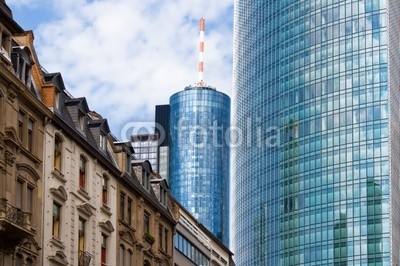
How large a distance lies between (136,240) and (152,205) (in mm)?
4766

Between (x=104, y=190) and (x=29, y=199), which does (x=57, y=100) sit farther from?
(x=104, y=190)

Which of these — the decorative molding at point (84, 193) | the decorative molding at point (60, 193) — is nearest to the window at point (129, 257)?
the decorative molding at point (84, 193)

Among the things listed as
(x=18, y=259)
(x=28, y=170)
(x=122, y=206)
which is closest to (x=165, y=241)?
(x=122, y=206)

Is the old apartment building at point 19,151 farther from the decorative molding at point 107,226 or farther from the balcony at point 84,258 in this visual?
the decorative molding at point 107,226

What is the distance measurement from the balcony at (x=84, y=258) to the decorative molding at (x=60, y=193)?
149 inches

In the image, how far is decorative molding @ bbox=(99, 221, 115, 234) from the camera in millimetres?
63438

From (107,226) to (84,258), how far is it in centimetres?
462

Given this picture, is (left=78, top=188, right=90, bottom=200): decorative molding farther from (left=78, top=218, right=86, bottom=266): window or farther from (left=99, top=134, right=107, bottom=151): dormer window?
(left=99, top=134, right=107, bottom=151): dormer window

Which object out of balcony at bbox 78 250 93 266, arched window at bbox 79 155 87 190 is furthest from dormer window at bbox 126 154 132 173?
balcony at bbox 78 250 93 266

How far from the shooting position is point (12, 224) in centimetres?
4766

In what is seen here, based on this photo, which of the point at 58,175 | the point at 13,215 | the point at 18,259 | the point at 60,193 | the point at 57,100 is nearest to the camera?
the point at 13,215

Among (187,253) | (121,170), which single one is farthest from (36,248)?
(187,253)

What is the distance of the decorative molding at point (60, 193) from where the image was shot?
55.8 meters

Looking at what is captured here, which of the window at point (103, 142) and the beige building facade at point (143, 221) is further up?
the window at point (103, 142)
